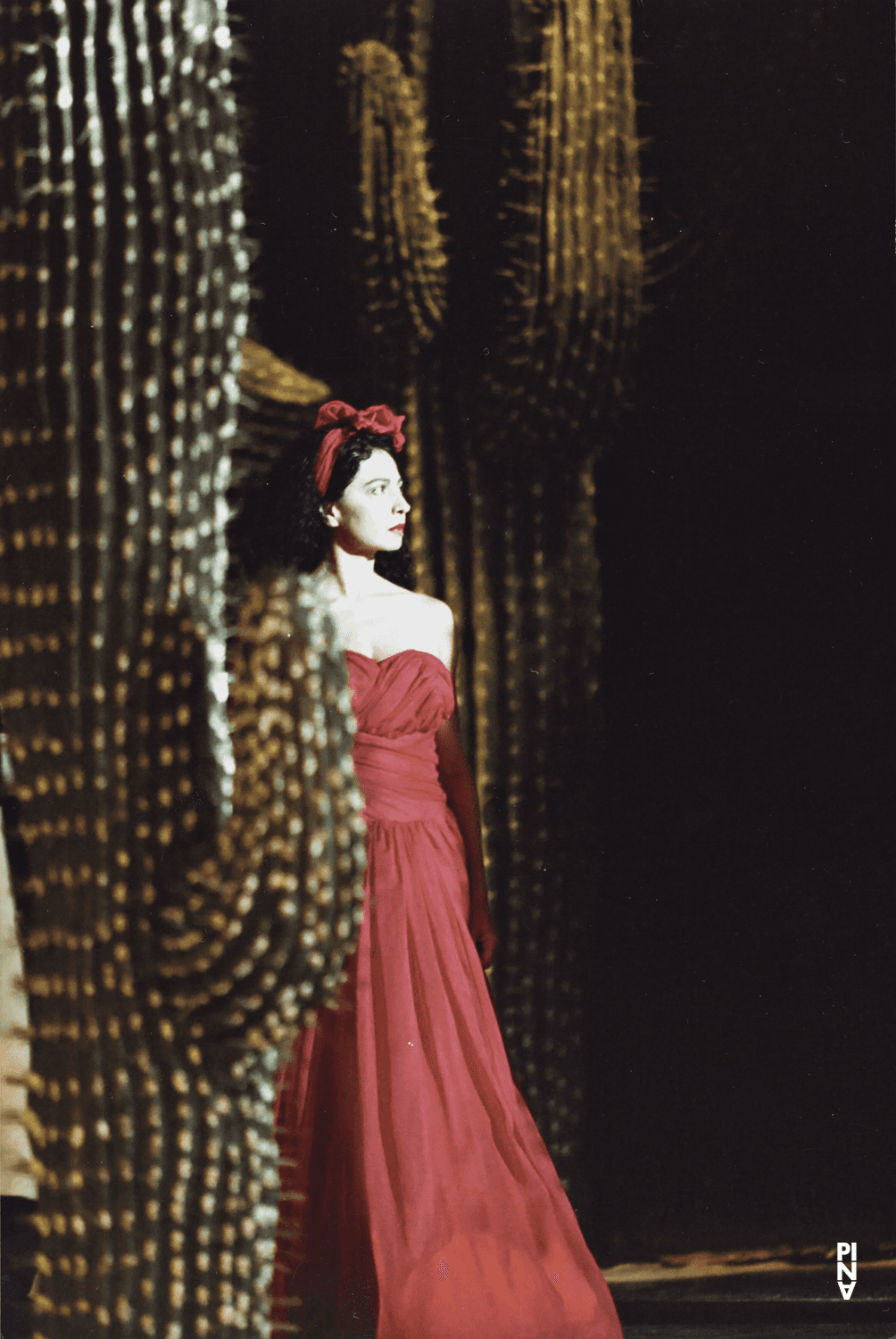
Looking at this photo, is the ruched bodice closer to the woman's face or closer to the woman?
the woman

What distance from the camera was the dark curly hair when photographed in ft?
6.56

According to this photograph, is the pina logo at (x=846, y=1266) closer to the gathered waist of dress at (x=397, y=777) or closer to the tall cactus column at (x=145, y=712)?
the gathered waist of dress at (x=397, y=777)

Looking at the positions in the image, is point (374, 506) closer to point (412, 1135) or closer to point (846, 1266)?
point (412, 1135)

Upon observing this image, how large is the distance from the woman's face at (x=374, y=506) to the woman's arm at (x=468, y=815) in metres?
0.35

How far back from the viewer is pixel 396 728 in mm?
1941

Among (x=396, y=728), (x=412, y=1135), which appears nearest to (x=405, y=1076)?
(x=412, y=1135)

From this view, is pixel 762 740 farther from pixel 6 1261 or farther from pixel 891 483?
pixel 6 1261

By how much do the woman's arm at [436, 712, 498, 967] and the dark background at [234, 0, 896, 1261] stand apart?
0.32m

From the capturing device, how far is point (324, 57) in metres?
2.17

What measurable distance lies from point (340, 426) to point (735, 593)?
2.82 feet

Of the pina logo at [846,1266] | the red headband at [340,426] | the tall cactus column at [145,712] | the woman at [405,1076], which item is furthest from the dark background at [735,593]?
the tall cactus column at [145,712]

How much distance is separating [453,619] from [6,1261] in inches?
56.8

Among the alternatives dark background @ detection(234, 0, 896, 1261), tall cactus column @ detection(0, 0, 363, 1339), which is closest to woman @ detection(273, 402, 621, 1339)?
dark background @ detection(234, 0, 896, 1261)

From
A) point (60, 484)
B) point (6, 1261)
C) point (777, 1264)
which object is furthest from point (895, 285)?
point (6, 1261)
